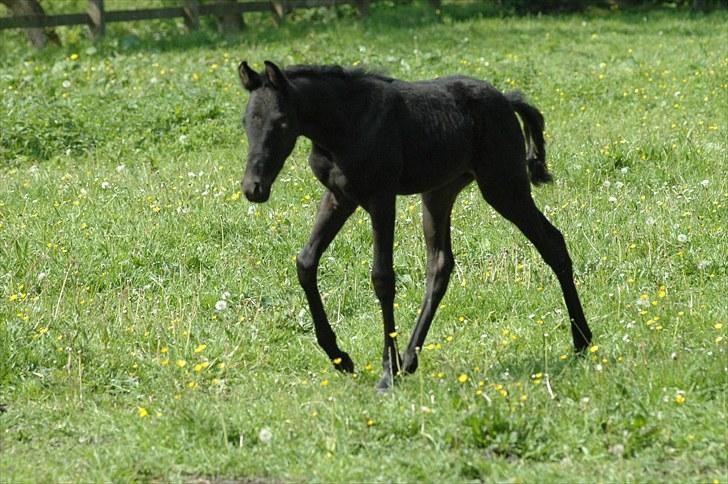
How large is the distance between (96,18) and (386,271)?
16781 millimetres

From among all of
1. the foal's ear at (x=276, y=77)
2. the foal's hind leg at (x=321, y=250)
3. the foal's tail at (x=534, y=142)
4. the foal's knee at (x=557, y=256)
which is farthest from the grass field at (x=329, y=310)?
the foal's ear at (x=276, y=77)

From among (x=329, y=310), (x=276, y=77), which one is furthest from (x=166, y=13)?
(x=276, y=77)

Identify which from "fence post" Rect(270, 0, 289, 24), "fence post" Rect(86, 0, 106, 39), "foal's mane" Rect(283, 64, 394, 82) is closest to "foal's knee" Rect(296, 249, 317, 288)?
"foal's mane" Rect(283, 64, 394, 82)

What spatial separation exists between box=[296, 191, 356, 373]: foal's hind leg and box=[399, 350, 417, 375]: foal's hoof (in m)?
0.34

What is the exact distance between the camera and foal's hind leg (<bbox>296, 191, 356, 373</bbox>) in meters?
6.41

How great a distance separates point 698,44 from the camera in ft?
62.5

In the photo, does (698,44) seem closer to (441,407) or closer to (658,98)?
(658,98)

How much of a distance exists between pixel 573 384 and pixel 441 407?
756 millimetres

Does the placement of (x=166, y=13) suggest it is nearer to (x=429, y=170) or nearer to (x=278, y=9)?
(x=278, y=9)

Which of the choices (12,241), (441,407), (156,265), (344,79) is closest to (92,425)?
(441,407)

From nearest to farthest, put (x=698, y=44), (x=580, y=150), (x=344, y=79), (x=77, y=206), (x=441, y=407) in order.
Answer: (x=441, y=407), (x=344, y=79), (x=77, y=206), (x=580, y=150), (x=698, y=44)

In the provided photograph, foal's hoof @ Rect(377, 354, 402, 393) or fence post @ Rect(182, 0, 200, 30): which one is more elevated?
foal's hoof @ Rect(377, 354, 402, 393)

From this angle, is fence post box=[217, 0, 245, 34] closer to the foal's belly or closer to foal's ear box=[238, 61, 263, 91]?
the foal's belly

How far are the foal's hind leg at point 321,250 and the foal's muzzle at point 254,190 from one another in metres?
0.69
